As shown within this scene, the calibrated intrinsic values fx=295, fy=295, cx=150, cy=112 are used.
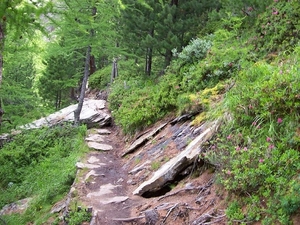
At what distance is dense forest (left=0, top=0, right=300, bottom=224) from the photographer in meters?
3.99

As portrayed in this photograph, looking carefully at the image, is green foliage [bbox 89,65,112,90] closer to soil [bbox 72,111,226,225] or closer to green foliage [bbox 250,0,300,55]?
soil [bbox 72,111,226,225]

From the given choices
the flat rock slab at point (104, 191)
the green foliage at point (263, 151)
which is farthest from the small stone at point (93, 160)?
the green foliage at point (263, 151)

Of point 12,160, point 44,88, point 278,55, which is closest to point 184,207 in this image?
point 278,55

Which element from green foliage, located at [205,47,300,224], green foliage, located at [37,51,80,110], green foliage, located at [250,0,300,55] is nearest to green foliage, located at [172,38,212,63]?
green foliage, located at [250,0,300,55]

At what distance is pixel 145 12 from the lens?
1310 centimetres

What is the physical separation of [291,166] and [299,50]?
346 cm

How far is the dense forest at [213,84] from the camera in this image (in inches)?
157

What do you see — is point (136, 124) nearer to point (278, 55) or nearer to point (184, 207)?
point (278, 55)

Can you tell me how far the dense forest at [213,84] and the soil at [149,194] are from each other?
0.46 metres

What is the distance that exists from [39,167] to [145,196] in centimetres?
599

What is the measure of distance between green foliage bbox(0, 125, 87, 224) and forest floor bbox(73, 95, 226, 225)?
0.94 m

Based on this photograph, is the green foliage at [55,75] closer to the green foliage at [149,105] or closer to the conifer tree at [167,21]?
the conifer tree at [167,21]

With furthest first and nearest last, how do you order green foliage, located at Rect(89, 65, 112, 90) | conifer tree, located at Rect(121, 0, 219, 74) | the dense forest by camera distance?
green foliage, located at Rect(89, 65, 112, 90) < conifer tree, located at Rect(121, 0, 219, 74) < the dense forest

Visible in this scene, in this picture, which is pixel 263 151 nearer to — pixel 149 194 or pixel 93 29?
pixel 149 194
